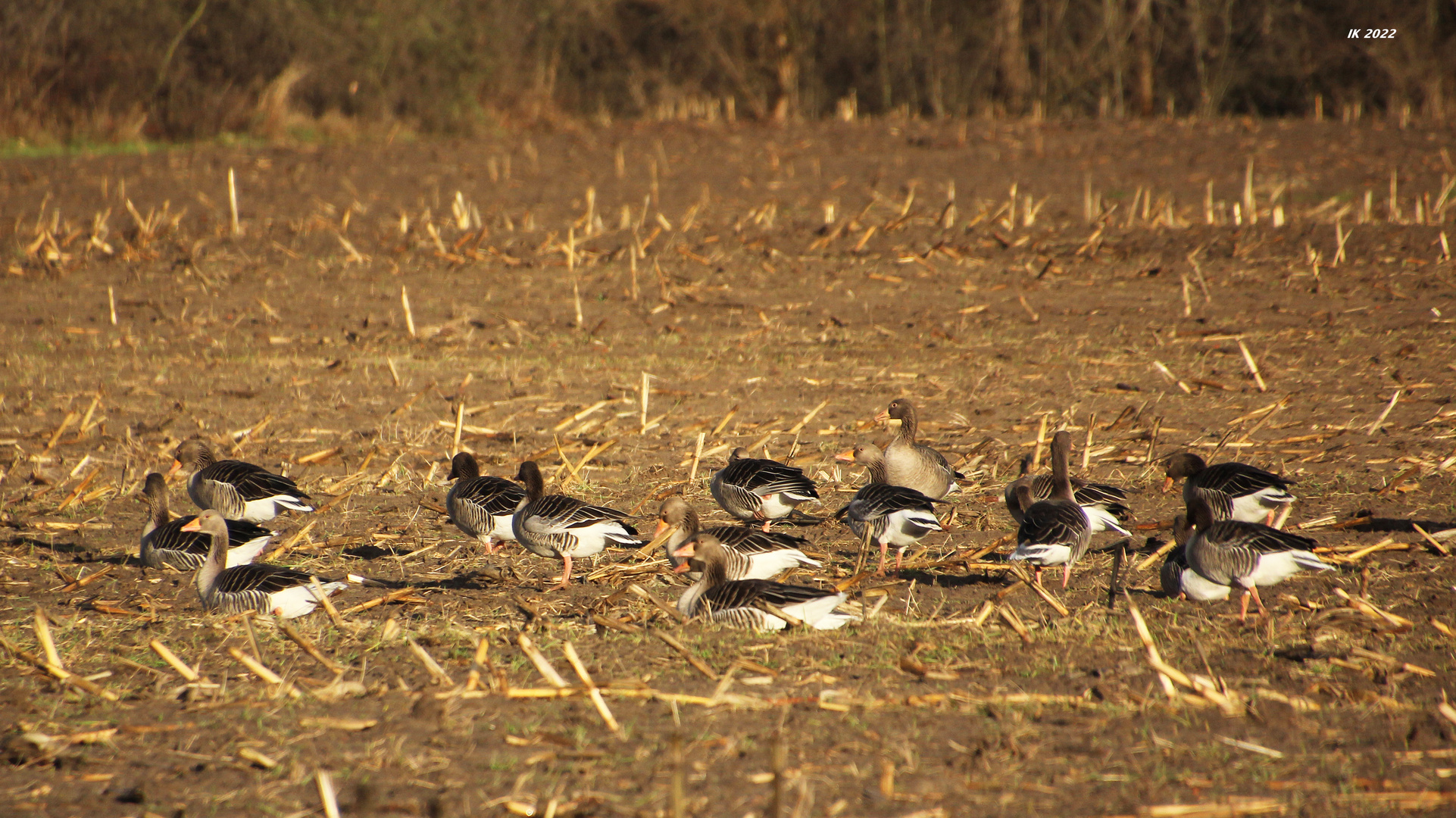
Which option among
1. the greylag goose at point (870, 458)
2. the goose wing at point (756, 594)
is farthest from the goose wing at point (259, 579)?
the greylag goose at point (870, 458)

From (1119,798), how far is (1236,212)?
16.7m

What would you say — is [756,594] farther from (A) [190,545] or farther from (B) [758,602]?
(A) [190,545]

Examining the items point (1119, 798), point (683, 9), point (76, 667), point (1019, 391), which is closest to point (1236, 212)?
point (1019, 391)

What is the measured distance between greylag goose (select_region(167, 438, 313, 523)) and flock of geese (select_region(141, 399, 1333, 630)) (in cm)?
1

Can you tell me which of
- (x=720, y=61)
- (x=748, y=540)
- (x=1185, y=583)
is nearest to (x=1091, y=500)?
(x=1185, y=583)

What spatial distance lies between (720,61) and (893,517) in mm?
41991

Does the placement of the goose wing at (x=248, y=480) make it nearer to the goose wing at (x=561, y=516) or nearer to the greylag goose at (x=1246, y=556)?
the goose wing at (x=561, y=516)

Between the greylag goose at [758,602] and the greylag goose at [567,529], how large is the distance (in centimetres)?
112

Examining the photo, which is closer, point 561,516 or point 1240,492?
point 561,516

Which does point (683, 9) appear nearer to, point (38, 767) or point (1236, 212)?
point (1236, 212)

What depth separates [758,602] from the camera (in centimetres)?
683

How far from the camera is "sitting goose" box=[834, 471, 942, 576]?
798 cm

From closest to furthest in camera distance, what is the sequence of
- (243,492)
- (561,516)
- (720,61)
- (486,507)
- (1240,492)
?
(561,516) < (1240,492) < (486,507) < (243,492) < (720,61)

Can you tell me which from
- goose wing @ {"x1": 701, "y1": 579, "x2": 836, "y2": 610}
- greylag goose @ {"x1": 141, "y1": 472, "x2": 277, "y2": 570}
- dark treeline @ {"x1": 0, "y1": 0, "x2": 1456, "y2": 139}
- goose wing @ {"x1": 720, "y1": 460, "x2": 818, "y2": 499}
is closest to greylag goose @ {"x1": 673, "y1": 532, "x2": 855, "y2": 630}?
goose wing @ {"x1": 701, "y1": 579, "x2": 836, "y2": 610}
